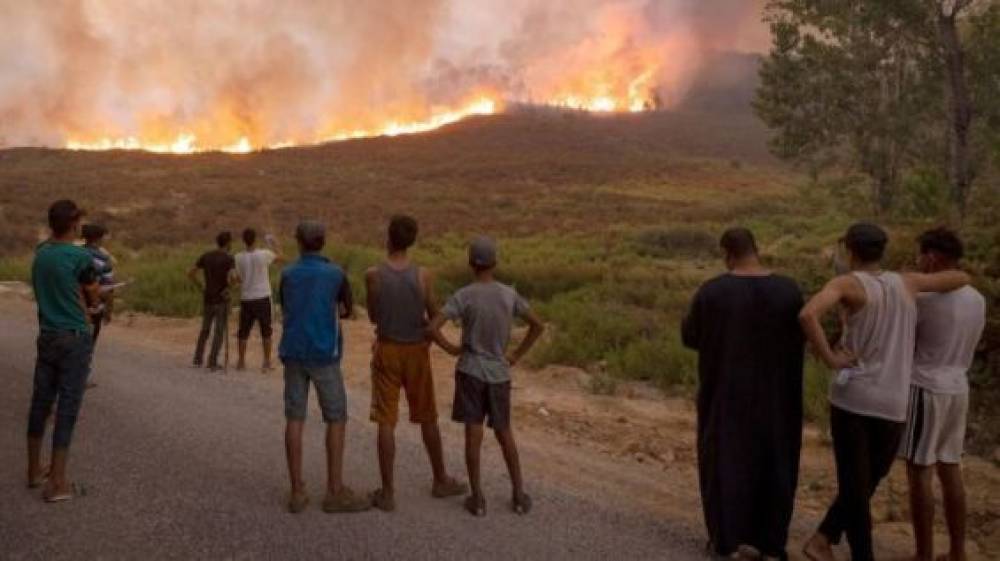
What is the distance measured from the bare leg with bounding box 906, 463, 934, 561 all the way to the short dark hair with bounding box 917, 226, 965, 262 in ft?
3.97

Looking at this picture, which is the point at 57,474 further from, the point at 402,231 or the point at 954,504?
the point at 954,504

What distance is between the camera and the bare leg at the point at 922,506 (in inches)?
205

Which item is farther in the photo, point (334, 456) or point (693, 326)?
point (334, 456)

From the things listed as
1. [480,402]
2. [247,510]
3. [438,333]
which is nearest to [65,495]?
[247,510]

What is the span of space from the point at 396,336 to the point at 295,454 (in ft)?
3.26

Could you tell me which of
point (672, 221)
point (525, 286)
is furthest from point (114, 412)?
point (672, 221)

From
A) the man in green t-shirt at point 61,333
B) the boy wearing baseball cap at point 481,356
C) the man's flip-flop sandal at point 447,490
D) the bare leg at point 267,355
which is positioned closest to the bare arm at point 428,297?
the boy wearing baseball cap at point 481,356

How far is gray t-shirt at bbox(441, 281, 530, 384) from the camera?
5.89 m

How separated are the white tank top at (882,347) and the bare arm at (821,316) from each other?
90 mm

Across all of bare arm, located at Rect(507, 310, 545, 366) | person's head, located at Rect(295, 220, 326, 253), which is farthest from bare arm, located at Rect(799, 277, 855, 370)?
person's head, located at Rect(295, 220, 326, 253)

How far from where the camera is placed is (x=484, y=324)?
5.89m

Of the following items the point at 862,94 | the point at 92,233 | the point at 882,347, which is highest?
the point at 862,94

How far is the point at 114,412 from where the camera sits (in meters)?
8.58

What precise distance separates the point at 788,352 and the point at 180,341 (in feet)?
38.1
